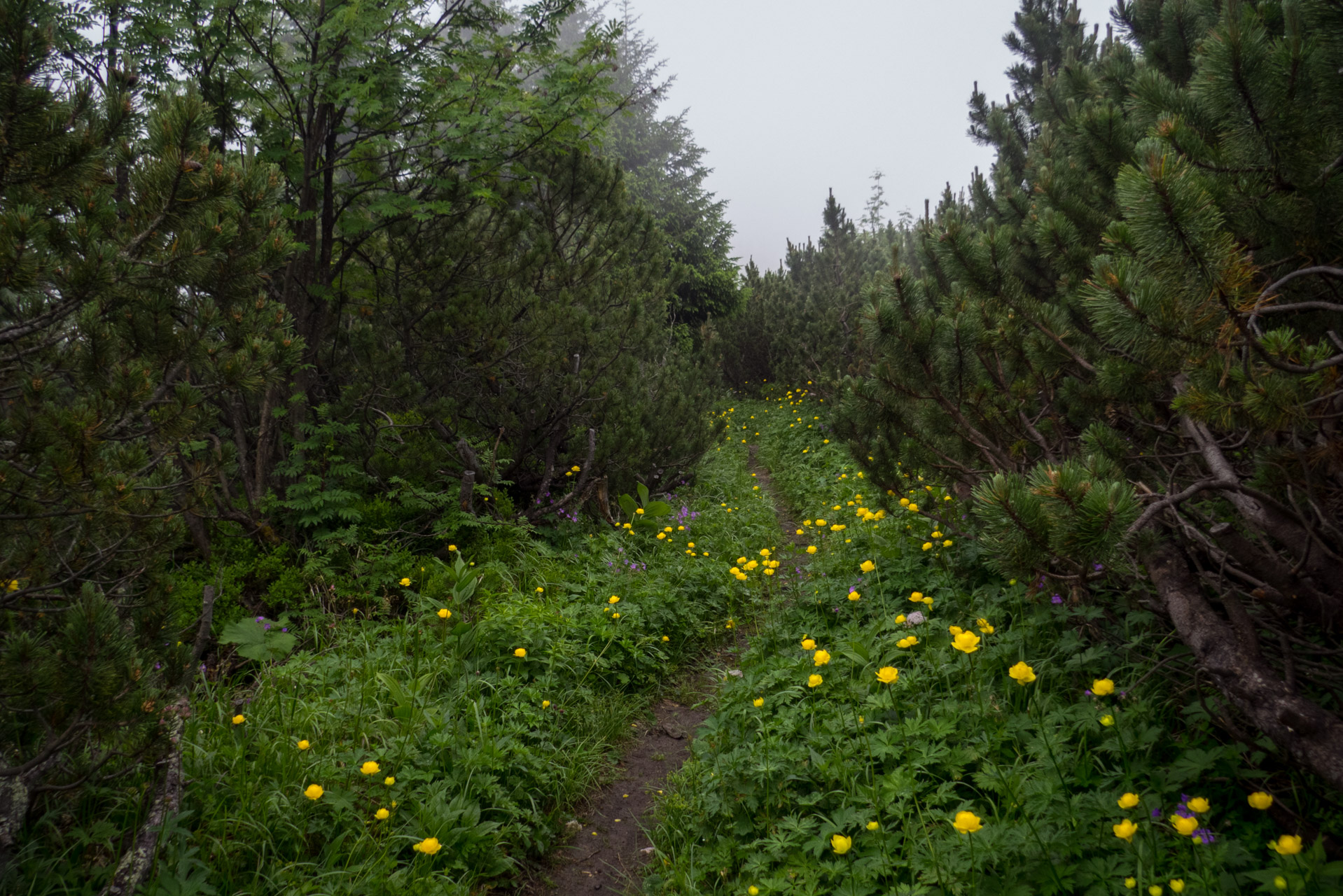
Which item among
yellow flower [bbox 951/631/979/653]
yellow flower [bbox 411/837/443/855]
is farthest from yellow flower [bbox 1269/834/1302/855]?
yellow flower [bbox 411/837/443/855]

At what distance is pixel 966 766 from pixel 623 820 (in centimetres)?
154

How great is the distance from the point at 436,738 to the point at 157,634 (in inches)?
45.4

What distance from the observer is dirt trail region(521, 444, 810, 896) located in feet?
8.70

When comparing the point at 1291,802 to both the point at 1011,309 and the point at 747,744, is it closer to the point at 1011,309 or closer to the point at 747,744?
the point at 747,744

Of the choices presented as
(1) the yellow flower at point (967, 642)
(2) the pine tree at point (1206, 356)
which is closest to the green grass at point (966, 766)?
(2) the pine tree at point (1206, 356)

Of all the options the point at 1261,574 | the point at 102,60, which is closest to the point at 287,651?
the point at 102,60

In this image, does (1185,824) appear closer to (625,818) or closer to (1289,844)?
(1289,844)

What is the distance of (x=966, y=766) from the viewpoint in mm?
2410

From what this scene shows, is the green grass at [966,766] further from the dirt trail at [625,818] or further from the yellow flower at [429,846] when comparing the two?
the yellow flower at [429,846]

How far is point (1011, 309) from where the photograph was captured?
3191 millimetres

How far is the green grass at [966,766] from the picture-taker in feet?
6.01

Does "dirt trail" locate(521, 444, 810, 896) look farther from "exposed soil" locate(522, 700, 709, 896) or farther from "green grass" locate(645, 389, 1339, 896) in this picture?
"green grass" locate(645, 389, 1339, 896)

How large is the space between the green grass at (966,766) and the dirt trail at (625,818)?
192 mm

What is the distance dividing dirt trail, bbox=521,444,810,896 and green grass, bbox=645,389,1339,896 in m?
0.19
